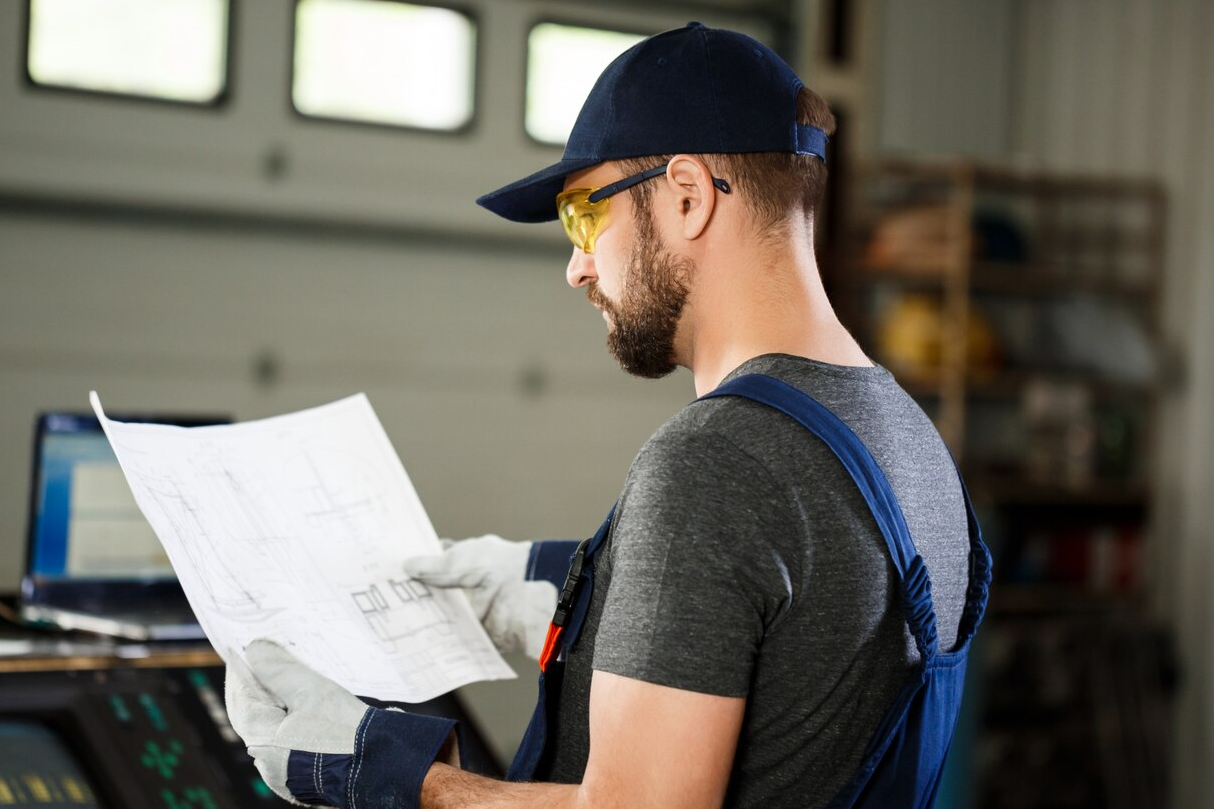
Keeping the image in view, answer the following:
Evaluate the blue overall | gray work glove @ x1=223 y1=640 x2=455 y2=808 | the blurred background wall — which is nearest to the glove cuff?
gray work glove @ x1=223 y1=640 x2=455 y2=808

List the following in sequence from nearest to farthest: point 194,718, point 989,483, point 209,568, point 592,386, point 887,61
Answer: point 209,568
point 194,718
point 592,386
point 989,483
point 887,61

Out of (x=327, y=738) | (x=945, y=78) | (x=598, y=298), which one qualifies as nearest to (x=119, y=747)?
(x=327, y=738)

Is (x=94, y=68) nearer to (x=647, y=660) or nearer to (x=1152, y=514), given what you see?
(x=647, y=660)

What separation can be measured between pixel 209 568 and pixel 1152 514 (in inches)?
150

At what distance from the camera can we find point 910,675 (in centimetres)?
98

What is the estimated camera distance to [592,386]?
3389 millimetres

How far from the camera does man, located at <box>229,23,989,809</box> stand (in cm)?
88

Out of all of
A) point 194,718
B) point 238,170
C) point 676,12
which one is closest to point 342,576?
point 194,718

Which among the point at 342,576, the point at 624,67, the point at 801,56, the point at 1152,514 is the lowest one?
the point at 1152,514

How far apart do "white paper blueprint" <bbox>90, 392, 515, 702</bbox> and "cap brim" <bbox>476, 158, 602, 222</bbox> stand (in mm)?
281

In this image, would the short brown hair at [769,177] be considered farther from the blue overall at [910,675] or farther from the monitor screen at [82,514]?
the monitor screen at [82,514]

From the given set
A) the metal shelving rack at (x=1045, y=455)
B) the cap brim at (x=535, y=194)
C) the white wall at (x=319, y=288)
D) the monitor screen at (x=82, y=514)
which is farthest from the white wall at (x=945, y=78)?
the cap brim at (x=535, y=194)

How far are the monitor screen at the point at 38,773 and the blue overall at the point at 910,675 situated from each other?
0.62 meters

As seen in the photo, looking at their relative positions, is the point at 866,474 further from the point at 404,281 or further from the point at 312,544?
the point at 404,281
